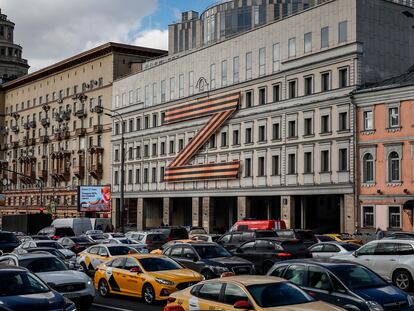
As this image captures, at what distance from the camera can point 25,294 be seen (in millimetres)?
14430

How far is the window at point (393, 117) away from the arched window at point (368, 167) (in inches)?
116

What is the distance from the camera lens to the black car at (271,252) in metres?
26.5

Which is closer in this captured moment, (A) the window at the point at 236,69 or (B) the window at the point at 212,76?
(A) the window at the point at 236,69

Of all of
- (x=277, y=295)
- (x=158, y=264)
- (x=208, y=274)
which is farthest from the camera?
(x=208, y=274)

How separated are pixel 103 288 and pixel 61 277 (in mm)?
3721

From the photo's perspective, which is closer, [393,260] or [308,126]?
[393,260]

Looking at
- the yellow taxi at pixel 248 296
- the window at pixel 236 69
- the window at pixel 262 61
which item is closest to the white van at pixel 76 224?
the window at pixel 236 69

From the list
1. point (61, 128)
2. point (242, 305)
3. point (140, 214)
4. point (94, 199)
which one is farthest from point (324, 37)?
point (61, 128)

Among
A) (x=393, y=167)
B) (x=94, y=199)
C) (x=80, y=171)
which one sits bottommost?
(x=94, y=199)

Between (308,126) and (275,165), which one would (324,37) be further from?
(275,165)

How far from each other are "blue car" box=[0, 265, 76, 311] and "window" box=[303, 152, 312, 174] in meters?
42.2

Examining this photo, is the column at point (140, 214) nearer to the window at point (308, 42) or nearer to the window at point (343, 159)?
the window at point (308, 42)

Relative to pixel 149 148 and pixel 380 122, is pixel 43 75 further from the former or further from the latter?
pixel 380 122

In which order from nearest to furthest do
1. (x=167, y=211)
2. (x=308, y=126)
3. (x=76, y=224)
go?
(x=308, y=126), (x=76, y=224), (x=167, y=211)
